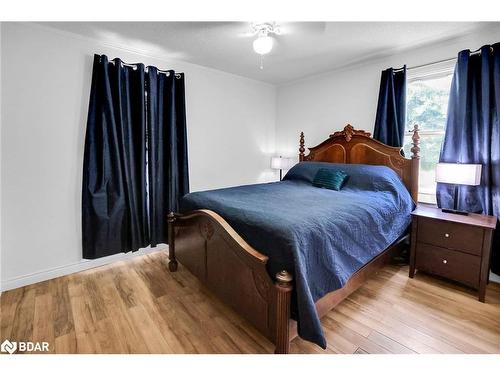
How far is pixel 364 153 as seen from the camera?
297 cm

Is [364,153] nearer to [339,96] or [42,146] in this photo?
[339,96]

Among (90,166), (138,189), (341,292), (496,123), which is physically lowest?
(341,292)

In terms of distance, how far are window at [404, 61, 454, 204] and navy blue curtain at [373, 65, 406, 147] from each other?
14 centimetres

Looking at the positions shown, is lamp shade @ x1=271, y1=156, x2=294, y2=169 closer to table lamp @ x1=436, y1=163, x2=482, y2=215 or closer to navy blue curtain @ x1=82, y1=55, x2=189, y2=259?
navy blue curtain @ x1=82, y1=55, x2=189, y2=259

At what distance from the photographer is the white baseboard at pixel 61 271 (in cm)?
214

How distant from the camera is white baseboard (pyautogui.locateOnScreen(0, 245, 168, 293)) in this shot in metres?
2.14

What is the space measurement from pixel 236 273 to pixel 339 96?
2.81 meters

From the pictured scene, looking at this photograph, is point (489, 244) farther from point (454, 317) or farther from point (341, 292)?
point (341, 292)

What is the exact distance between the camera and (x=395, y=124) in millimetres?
2760

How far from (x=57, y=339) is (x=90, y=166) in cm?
146

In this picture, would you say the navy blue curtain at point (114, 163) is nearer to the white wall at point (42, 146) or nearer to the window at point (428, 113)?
the white wall at point (42, 146)

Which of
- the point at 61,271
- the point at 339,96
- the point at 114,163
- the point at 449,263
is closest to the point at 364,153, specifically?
the point at 339,96

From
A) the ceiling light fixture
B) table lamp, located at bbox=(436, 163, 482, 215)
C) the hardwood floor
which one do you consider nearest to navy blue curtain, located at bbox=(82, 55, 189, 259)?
the hardwood floor
